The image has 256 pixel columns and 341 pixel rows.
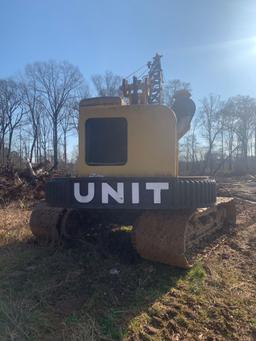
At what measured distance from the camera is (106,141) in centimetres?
525

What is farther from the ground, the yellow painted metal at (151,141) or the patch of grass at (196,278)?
the yellow painted metal at (151,141)

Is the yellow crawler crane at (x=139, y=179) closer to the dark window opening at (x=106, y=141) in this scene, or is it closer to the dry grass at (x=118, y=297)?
the dark window opening at (x=106, y=141)

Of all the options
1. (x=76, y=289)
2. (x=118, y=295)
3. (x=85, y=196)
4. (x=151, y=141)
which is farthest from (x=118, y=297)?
(x=151, y=141)

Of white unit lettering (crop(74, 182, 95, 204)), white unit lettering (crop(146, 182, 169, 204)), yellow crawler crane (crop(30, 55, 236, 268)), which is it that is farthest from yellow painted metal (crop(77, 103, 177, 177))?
white unit lettering (crop(74, 182, 95, 204))

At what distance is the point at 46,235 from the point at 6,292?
1.90 m

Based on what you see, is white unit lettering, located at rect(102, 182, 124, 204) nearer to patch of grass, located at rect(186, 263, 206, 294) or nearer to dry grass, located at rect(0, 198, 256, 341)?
dry grass, located at rect(0, 198, 256, 341)

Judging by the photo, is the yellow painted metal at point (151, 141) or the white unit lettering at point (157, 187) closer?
the white unit lettering at point (157, 187)

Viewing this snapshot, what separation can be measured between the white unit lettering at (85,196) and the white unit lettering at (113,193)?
14 centimetres

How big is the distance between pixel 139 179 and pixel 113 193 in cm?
35

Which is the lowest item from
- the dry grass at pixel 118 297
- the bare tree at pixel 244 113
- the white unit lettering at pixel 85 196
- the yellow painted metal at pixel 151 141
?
the dry grass at pixel 118 297

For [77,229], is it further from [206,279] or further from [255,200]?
[255,200]

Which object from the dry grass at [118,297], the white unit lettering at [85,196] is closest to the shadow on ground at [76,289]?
the dry grass at [118,297]

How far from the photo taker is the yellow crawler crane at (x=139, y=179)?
471cm

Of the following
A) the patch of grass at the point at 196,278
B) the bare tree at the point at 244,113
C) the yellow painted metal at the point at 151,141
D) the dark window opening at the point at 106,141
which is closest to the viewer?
the patch of grass at the point at 196,278
